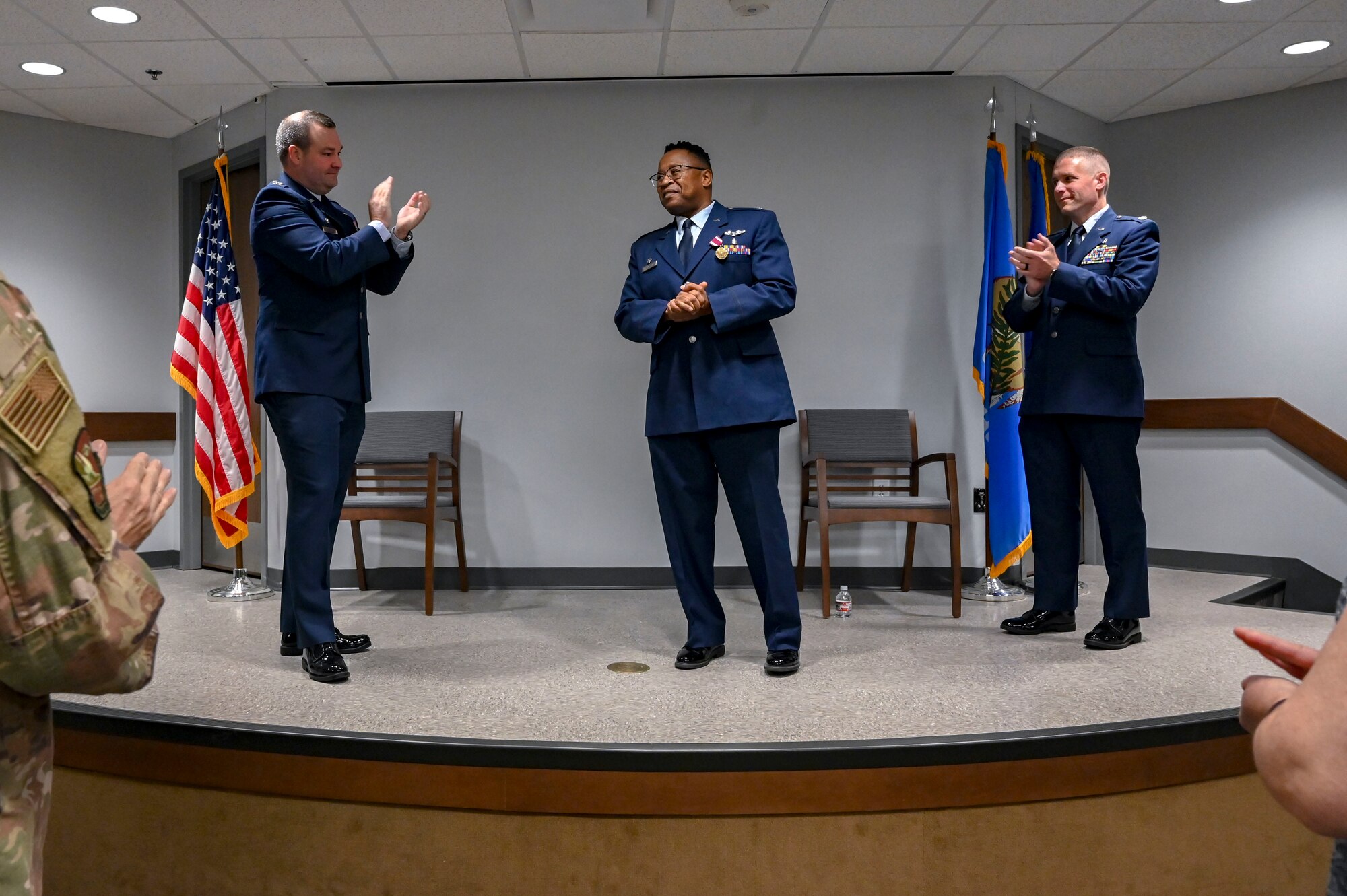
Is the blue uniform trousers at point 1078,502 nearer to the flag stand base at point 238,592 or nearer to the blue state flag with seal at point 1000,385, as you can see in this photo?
the blue state flag with seal at point 1000,385

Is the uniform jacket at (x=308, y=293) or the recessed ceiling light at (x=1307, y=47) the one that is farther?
the recessed ceiling light at (x=1307, y=47)

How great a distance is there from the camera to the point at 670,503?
9.14ft

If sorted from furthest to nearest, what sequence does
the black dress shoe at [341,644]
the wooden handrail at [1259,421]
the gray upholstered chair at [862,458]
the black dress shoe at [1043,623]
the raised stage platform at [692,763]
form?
the wooden handrail at [1259,421]
the gray upholstered chair at [862,458]
the black dress shoe at [1043,623]
the black dress shoe at [341,644]
the raised stage platform at [692,763]

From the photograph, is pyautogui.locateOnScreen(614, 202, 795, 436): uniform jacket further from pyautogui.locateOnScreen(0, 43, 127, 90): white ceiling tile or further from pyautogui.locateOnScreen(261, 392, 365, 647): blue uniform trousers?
pyautogui.locateOnScreen(0, 43, 127, 90): white ceiling tile

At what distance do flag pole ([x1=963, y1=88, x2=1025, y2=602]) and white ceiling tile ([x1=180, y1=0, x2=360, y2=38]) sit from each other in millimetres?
2862

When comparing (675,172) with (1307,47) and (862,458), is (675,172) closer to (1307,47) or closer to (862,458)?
(862,458)

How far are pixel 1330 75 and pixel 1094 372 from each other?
308cm

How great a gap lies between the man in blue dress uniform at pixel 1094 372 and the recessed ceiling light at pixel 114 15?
11.6 feet

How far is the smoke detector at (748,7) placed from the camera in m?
3.62

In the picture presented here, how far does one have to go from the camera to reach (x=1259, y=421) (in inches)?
192

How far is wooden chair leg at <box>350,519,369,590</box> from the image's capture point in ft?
14.2

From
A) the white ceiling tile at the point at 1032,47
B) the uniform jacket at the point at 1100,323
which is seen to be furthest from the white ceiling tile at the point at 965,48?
the uniform jacket at the point at 1100,323

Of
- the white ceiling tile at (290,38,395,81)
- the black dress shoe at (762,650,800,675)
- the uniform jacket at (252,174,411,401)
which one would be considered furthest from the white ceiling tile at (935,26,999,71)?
the black dress shoe at (762,650,800,675)

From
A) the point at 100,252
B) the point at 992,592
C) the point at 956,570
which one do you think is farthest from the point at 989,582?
the point at 100,252
